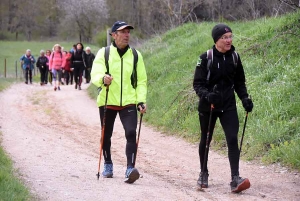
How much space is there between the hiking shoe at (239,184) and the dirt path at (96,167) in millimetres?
79

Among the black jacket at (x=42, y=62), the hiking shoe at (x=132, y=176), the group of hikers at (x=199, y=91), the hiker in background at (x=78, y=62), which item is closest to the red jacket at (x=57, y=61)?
the hiker in background at (x=78, y=62)

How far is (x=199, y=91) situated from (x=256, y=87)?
455 cm

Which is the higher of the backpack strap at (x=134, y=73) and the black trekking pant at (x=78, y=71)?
the backpack strap at (x=134, y=73)

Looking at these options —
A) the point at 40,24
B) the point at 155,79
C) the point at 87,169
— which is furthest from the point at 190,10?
the point at 40,24

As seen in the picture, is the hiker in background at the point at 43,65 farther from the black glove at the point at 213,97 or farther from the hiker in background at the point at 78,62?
the black glove at the point at 213,97

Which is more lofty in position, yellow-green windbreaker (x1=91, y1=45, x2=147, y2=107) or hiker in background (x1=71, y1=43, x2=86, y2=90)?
yellow-green windbreaker (x1=91, y1=45, x2=147, y2=107)

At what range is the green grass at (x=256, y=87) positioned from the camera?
911 cm

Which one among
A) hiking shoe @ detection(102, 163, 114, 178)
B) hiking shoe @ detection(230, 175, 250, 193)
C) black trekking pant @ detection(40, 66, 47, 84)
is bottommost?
black trekking pant @ detection(40, 66, 47, 84)

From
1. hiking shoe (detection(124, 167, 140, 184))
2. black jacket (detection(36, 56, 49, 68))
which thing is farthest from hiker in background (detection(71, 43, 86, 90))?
hiking shoe (detection(124, 167, 140, 184))

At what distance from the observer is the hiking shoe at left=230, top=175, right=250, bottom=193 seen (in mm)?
6801

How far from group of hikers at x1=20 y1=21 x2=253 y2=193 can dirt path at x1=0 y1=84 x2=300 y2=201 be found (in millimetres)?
399

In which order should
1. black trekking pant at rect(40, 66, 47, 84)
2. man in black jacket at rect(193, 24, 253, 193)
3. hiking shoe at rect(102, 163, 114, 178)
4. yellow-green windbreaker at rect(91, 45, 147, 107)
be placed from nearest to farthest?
man in black jacket at rect(193, 24, 253, 193) < yellow-green windbreaker at rect(91, 45, 147, 107) < hiking shoe at rect(102, 163, 114, 178) < black trekking pant at rect(40, 66, 47, 84)

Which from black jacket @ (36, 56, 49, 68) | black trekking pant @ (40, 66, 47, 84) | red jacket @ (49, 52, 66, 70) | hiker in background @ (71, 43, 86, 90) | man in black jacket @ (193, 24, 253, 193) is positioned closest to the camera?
man in black jacket @ (193, 24, 253, 193)

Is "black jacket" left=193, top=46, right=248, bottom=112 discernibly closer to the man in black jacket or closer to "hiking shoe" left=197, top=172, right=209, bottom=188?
the man in black jacket
